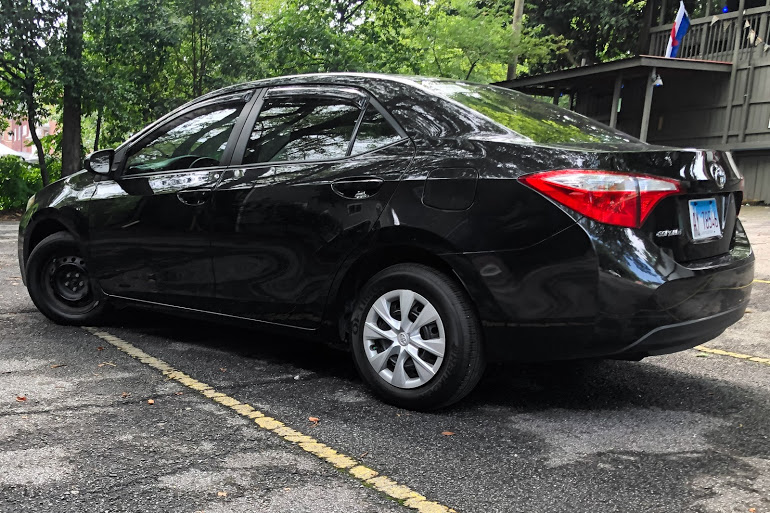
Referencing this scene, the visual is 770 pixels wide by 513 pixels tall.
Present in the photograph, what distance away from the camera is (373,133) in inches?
145

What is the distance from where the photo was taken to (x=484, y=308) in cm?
322

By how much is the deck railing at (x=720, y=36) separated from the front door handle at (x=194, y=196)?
18314mm

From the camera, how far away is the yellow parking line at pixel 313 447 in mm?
2506


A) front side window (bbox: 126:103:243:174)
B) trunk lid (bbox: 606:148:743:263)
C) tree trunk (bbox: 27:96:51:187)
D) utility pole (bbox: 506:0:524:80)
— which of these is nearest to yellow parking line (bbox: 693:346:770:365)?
trunk lid (bbox: 606:148:743:263)

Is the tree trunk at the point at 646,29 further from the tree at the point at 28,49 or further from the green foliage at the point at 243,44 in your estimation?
the tree at the point at 28,49

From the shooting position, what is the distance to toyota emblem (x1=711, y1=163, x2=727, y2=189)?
3355 mm

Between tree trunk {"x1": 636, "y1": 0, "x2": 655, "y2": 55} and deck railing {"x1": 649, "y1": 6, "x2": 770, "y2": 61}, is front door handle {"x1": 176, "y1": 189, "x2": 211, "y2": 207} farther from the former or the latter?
tree trunk {"x1": 636, "y1": 0, "x2": 655, "y2": 55}

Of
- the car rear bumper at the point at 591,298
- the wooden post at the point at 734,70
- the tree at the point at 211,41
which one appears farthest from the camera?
the wooden post at the point at 734,70

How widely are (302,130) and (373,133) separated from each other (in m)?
0.49

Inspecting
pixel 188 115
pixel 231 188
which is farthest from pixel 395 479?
pixel 188 115

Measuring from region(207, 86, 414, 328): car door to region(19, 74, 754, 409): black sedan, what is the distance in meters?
0.01

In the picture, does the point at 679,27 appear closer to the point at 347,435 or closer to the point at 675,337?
the point at 675,337

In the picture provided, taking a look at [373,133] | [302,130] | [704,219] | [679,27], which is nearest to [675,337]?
[704,219]

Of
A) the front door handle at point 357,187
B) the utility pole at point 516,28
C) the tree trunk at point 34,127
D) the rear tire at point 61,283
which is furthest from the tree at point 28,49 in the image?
the front door handle at point 357,187
